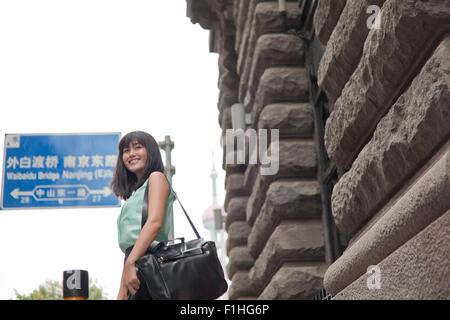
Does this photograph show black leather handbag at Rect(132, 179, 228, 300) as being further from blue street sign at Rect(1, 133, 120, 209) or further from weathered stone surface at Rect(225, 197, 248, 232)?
blue street sign at Rect(1, 133, 120, 209)

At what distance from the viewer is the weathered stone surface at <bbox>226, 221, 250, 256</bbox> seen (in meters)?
9.27

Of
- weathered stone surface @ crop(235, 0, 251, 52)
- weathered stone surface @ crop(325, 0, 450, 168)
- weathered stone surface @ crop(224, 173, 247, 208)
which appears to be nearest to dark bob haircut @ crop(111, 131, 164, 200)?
weathered stone surface @ crop(325, 0, 450, 168)

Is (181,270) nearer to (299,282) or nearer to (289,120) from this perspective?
(299,282)

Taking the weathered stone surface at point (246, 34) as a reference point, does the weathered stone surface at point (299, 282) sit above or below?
below

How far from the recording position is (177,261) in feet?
10.6

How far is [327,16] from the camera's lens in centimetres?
379

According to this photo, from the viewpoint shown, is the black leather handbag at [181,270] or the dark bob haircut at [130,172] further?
the dark bob haircut at [130,172]

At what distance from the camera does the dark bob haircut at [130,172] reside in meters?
3.54

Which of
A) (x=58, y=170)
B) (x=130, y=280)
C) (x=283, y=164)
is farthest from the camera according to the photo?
(x=58, y=170)

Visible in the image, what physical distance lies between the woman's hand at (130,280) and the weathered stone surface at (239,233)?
6092mm

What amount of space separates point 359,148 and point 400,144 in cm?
73

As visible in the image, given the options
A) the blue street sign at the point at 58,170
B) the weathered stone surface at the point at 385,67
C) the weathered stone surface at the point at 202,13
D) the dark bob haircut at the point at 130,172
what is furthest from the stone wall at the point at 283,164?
the blue street sign at the point at 58,170

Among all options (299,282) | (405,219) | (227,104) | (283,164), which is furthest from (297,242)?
(227,104)

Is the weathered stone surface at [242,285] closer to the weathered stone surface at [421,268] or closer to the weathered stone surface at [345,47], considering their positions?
the weathered stone surface at [345,47]
